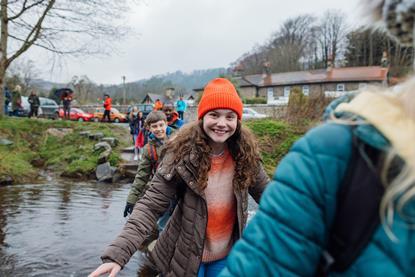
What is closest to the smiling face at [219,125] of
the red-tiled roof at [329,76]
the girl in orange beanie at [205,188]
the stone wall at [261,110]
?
the girl in orange beanie at [205,188]

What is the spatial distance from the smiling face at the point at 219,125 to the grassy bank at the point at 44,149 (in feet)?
36.1

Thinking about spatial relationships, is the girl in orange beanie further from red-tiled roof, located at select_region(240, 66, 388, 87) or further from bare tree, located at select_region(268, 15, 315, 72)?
bare tree, located at select_region(268, 15, 315, 72)

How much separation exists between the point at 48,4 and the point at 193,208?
55.0 ft

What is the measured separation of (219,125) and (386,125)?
6.01 ft

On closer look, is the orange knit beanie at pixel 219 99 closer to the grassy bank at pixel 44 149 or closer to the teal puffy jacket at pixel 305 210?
the teal puffy jacket at pixel 305 210

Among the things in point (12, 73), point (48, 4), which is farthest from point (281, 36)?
point (48, 4)

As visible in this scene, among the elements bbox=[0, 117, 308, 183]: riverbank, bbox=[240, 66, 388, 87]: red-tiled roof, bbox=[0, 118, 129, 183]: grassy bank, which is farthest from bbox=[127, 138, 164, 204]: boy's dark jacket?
bbox=[240, 66, 388, 87]: red-tiled roof

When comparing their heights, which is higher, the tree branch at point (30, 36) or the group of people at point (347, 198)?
the tree branch at point (30, 36)

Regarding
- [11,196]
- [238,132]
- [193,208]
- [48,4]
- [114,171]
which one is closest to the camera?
[193,208]

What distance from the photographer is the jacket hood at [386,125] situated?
0.88 meters

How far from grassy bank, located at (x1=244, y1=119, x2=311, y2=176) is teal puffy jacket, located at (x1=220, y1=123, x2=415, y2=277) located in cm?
1171

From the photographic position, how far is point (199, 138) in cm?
269

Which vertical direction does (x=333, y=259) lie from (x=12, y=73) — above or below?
below

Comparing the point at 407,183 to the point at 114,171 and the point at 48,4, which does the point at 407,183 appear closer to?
the point at 114,171
